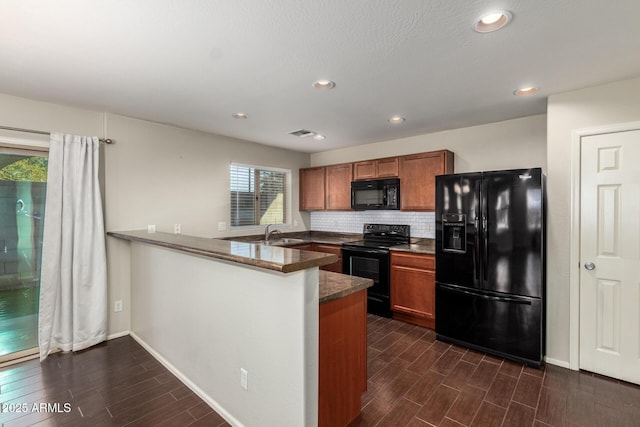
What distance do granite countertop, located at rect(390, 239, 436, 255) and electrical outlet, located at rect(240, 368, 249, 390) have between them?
7.88ft

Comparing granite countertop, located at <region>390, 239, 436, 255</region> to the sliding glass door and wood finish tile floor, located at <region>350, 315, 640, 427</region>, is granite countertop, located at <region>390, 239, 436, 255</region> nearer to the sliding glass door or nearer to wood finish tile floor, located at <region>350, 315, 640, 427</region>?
wood finish tile floor, located at <region>350, 315, 640, 427</region>

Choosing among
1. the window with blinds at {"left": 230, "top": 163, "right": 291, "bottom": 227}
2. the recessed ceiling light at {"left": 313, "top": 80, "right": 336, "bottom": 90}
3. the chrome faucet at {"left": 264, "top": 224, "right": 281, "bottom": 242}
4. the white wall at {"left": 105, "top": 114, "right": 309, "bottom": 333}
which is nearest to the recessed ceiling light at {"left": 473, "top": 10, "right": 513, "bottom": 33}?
the recessed ceiling light at {"left": 313, "top": 80, "right": 336, "bottom": 90}

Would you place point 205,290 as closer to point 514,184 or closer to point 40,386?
point 40,386

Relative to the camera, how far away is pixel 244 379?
1816 mm

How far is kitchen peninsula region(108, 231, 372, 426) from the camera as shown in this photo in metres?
1.50

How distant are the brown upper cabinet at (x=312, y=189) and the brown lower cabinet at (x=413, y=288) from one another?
179 cm

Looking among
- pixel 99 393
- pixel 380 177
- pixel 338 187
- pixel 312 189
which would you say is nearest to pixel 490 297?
pixel 380 177

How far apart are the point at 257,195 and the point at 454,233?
3005 mm

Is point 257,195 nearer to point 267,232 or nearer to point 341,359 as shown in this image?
point 267,232

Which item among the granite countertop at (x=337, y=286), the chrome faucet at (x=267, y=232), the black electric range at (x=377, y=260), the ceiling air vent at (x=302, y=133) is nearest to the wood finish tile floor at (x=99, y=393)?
the granite countertop at (x=337, y=286)

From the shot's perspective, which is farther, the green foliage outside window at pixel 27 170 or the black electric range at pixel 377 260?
the black electric range at pixel 377 260

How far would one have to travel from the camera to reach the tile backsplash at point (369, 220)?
412cm

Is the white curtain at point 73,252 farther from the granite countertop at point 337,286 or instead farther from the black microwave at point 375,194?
the black microwave at point 375,194

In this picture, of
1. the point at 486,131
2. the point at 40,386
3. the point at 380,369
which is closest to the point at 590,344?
the point at 380,369
